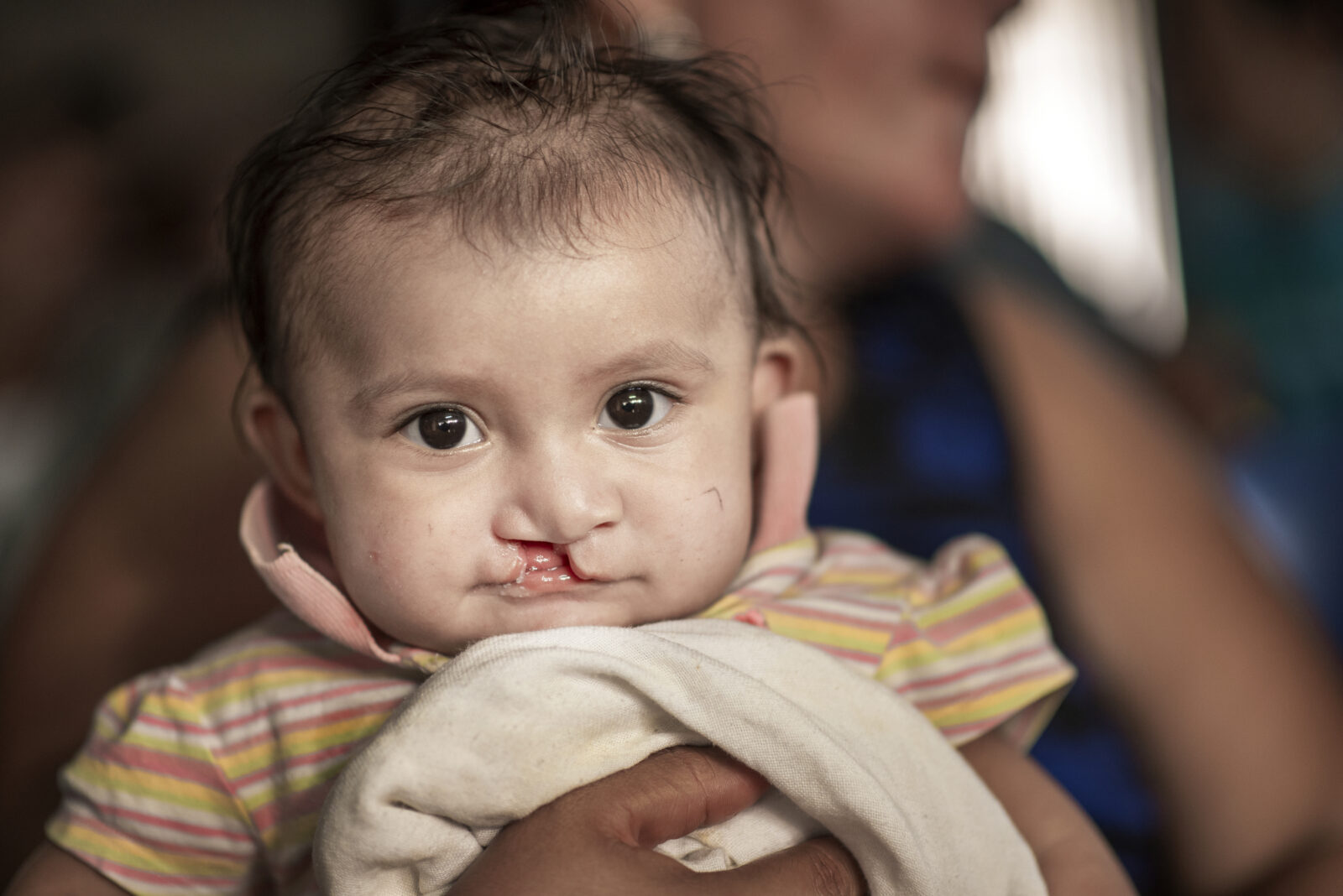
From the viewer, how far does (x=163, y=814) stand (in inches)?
33.0

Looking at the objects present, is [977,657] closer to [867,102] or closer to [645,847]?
[645,847]

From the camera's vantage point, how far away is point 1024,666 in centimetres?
92

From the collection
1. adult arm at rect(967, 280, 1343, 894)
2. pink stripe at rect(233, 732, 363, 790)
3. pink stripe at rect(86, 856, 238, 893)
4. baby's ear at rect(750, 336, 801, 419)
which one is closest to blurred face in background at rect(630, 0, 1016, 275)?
adult arm at rect(967, 280, 1343, 894)

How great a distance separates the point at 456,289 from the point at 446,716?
285 mm

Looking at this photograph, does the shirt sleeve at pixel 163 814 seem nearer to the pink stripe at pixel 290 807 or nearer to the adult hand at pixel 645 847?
the pink stripe at pixel 290 807

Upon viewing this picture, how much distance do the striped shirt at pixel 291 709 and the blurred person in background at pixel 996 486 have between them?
1.08 ft

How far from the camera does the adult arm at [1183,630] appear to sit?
1.13 meters

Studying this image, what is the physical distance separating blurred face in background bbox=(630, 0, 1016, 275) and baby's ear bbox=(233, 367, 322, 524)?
0.83 m

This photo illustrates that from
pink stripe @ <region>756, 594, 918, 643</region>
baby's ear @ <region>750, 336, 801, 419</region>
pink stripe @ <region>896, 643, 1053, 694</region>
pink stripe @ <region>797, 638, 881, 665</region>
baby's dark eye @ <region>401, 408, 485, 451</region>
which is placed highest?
baby's dark eye @ <region>401, 408, 485, 451</region>

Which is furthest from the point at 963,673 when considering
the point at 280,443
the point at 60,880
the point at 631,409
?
the point at 60,880

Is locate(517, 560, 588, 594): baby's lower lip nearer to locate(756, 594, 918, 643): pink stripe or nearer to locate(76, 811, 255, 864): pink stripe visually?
locate(756, 594, 918, 643): pink stripe

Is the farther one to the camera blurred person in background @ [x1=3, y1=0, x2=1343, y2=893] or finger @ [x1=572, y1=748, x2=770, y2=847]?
blurred person in background @ [x1=3, y1=0, x2=1343, y2=893]

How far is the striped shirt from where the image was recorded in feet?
2.70

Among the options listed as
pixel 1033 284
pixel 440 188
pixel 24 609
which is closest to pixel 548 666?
pixel 440 188
